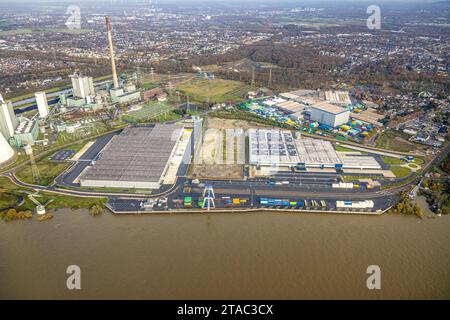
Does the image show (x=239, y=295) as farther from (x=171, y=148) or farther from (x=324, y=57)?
(x=324, y=57)

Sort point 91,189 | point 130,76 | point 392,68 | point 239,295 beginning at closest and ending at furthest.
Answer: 1. point 239,295
2. point 91,189
3. point 130,76
4. point 392,68

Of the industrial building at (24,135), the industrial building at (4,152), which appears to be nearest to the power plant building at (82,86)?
the industrial building at (24,135)

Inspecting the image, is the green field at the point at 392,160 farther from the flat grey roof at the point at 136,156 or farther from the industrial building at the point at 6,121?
the industrial building at the point at 6,121

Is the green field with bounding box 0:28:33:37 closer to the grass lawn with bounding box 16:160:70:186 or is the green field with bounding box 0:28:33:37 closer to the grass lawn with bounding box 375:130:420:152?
the grass lawn with bounding box 16:160:70:186

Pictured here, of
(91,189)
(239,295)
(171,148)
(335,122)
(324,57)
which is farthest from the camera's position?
(324,57)

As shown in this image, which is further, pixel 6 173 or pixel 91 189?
pixel 6 173

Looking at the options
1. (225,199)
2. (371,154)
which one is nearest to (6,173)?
(225,199)

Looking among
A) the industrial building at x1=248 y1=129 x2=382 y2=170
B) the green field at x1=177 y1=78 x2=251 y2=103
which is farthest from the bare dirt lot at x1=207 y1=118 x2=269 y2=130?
the green field at x1=177 y1=78 x2=251 y2=103

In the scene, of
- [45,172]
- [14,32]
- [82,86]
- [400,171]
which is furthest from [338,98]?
[14,32]
